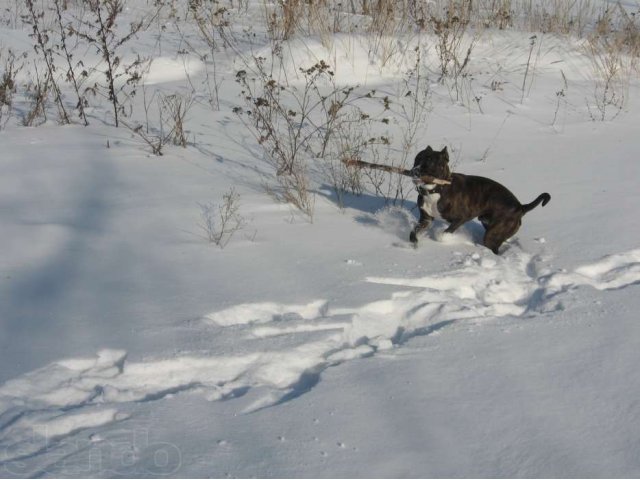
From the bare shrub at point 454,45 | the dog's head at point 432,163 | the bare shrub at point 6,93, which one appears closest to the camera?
the dog's head at point 432,163

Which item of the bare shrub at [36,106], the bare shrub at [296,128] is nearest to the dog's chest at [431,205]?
the bare shrub at [296,128]

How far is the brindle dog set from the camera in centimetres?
401

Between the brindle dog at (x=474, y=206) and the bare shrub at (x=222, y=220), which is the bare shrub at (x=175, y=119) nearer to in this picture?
the bare shrub at (x=222, y=220)

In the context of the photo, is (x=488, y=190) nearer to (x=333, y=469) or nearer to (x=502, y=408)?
→ (x=502, y=408)

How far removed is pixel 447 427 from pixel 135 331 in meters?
1.27

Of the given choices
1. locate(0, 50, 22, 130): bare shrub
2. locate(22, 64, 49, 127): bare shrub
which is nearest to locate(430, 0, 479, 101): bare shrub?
locate(22, 64, 49, 127): bare shrub

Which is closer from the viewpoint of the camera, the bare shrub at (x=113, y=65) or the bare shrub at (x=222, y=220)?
the bare shrub at (x=222, y=220)

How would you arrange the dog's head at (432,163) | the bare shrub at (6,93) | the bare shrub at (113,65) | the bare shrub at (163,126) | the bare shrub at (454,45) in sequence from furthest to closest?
the bare shrub at (454,45) < the bare shrub at (6,93) < the bare shrub at (113,65) < the bare shrub at (163,126) < the dog's head at (432,163)

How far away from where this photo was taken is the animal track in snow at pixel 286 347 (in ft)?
8.45

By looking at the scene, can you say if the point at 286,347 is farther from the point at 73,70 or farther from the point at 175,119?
the point at 73,70

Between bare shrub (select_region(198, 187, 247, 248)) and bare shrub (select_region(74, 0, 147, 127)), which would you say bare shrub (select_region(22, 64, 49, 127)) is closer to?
bare shrub (select_region(74, 0, 147, 127))

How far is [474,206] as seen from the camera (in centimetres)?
407

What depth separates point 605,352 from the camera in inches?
122

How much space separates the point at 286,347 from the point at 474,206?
4.93 feet
